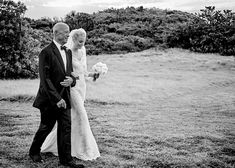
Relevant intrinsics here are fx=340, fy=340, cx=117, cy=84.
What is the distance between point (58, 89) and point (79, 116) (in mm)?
657

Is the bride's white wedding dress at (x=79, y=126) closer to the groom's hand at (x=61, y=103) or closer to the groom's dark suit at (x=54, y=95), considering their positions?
the groom's dark suit at (x=54, y=95)

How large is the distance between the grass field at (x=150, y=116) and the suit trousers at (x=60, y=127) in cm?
36

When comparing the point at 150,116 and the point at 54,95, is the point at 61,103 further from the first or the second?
the point at 150,116

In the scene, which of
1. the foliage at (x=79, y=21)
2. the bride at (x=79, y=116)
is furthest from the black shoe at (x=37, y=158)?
the foliage at (x=79, y=21)

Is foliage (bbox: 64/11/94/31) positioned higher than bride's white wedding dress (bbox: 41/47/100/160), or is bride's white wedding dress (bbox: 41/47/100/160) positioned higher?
foliage (bbox: 64/11/94/31)

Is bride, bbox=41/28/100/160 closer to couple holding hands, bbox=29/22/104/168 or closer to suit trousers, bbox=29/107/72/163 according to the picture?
couple holding hands, bbox=29/22/104/168

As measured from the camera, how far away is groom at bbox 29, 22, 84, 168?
4.80 metres

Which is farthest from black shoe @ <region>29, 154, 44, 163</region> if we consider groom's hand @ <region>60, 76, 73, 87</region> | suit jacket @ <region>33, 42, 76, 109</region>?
groom's hand @ <region>60, 76, 73, 87</region>

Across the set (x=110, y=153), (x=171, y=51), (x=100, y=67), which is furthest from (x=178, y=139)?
(x=171, y=51)

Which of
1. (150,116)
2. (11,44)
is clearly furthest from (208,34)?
(150,116)

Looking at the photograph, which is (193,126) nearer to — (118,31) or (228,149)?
(228,149)

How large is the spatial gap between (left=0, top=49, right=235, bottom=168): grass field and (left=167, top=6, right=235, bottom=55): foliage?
3453 mm

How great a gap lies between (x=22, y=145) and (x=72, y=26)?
75.2 feet

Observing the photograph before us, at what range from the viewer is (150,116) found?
9984mm
